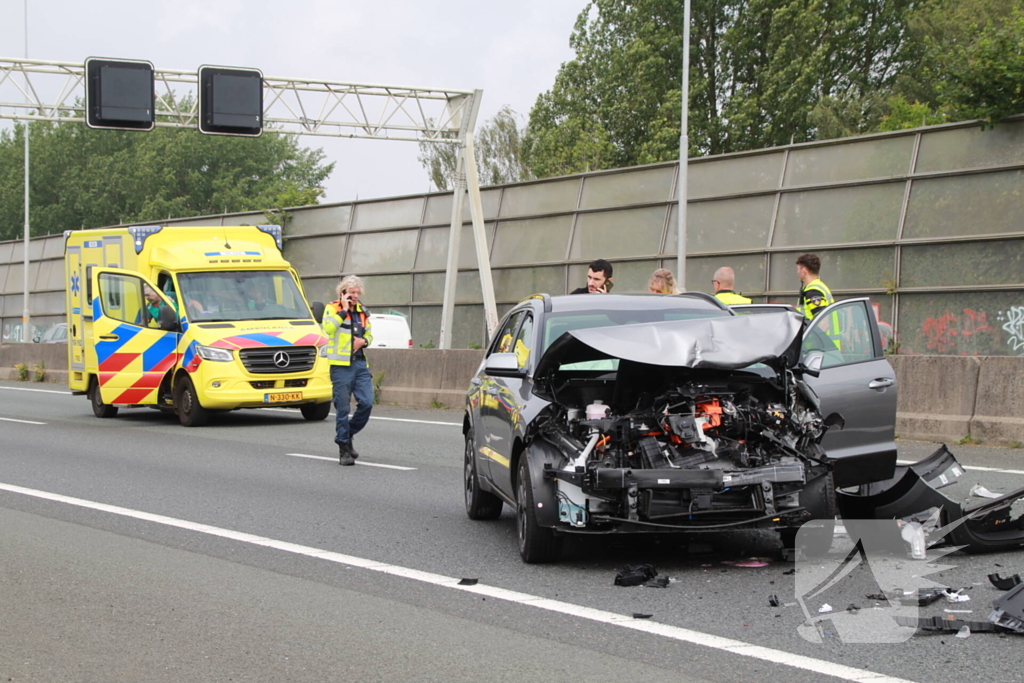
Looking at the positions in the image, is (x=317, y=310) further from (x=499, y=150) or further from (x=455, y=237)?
(x=499, y=150)

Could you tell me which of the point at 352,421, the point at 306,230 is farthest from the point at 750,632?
the point at 306,230

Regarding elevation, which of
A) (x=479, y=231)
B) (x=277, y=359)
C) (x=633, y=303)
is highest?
(x=479, y=231)

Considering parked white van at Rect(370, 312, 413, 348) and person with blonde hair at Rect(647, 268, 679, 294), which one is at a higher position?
person with blonde hair at Rect(647, 268, 679, 294)

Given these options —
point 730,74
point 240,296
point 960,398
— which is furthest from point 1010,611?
point 730,74

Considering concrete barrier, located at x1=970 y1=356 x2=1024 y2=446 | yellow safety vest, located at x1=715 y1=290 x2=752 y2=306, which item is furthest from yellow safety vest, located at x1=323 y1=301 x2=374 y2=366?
concrete barrier, located at x1=970 y1=356 x2=1024 y2=446

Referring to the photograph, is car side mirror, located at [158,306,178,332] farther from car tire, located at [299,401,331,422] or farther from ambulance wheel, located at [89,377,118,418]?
ambulance wheel, located at [89,377,118,418]

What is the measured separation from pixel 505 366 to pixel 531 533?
108cm

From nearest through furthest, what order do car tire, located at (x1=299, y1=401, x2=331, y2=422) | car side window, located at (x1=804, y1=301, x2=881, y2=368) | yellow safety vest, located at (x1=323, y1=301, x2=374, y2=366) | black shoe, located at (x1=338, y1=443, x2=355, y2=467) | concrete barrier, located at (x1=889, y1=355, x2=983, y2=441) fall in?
car side window, located at (x1=804, y1=301, x2=881, y2=368)
yellow safety vest, located at (x1=323, y1=301, x2=374, y2=366)
black shoe, located at (x1=338, y1=443, x2=355, y2=467)
concrete barrier, located at (x1=889, y1=355, x2=983, y2=441)
car tire, located at (x1=299, y1=401, x2=331, y2=422)

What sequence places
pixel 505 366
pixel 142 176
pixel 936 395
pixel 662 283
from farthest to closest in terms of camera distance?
pixel 142 176 → pixel 936 395 → pixel 662 283 → pixel 505 366

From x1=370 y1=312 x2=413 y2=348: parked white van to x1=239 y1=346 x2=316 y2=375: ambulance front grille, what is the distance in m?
11.5

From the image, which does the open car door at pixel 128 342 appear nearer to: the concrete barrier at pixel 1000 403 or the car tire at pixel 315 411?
the car tire at pixel 315 411

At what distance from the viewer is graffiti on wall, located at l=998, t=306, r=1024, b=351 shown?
70.6 ft

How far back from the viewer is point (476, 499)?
358 inches
